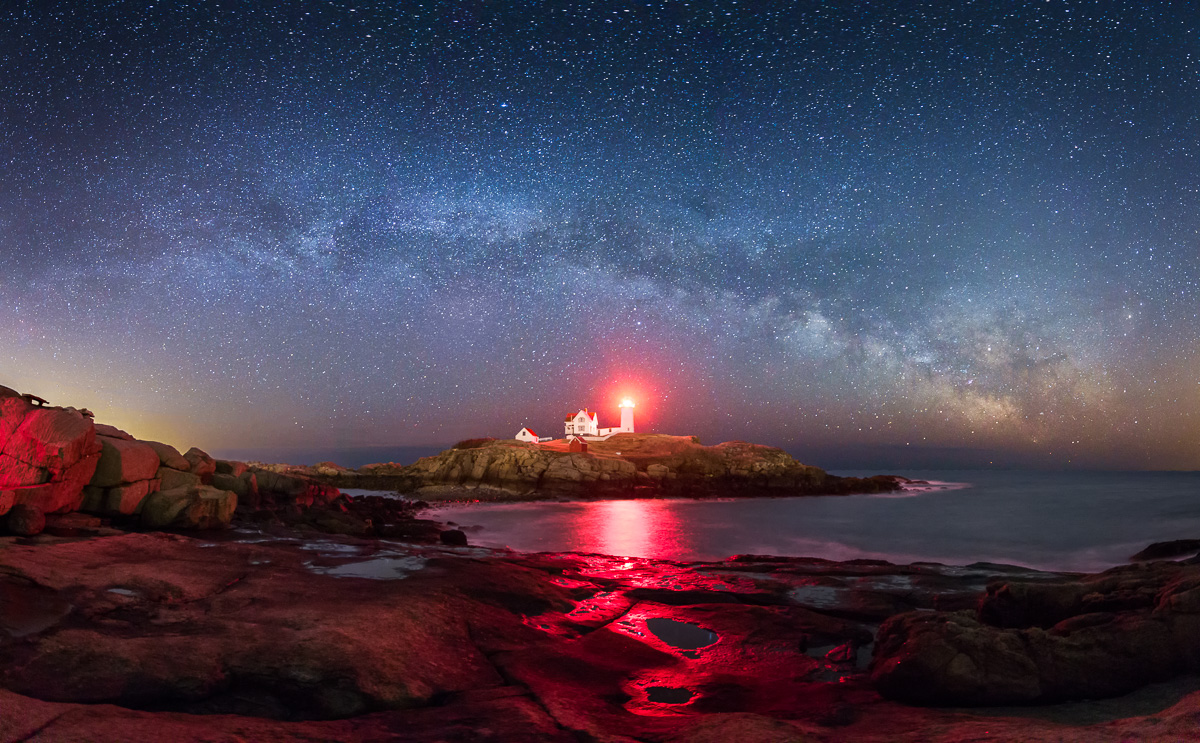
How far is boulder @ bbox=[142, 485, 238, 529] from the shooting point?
15.7 meters

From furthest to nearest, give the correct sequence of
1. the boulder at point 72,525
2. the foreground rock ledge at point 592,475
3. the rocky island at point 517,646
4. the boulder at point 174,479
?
the foreground rock ledge at point 592,475
the boulder at point 174,479
the boulder at point 72,525
the rocky island at point 517,646

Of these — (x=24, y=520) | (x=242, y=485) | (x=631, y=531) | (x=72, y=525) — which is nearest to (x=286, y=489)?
(x=242, y=485)

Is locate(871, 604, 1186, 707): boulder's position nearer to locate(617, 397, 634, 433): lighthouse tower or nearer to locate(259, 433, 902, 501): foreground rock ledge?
locate(259, 433, 902, 501): foreground rock ledge

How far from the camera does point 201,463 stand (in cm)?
1973

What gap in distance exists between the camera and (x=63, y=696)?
4.99m

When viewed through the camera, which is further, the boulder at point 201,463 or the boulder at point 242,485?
the boulder at point 242,485

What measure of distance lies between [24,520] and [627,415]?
4611 inches

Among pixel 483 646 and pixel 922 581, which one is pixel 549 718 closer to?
pixel 483 646

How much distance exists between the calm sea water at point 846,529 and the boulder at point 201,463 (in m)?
12.9

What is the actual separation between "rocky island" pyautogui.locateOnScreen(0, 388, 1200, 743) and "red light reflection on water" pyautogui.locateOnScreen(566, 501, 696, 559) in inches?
651

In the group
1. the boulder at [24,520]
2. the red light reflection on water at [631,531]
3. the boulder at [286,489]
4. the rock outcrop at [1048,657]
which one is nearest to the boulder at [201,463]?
the boulder at [286,489]

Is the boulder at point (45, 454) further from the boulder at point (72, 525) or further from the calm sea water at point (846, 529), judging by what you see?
the calm sea water at point (846, 529)

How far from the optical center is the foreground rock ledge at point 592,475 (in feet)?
228

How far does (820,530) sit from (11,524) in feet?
141
